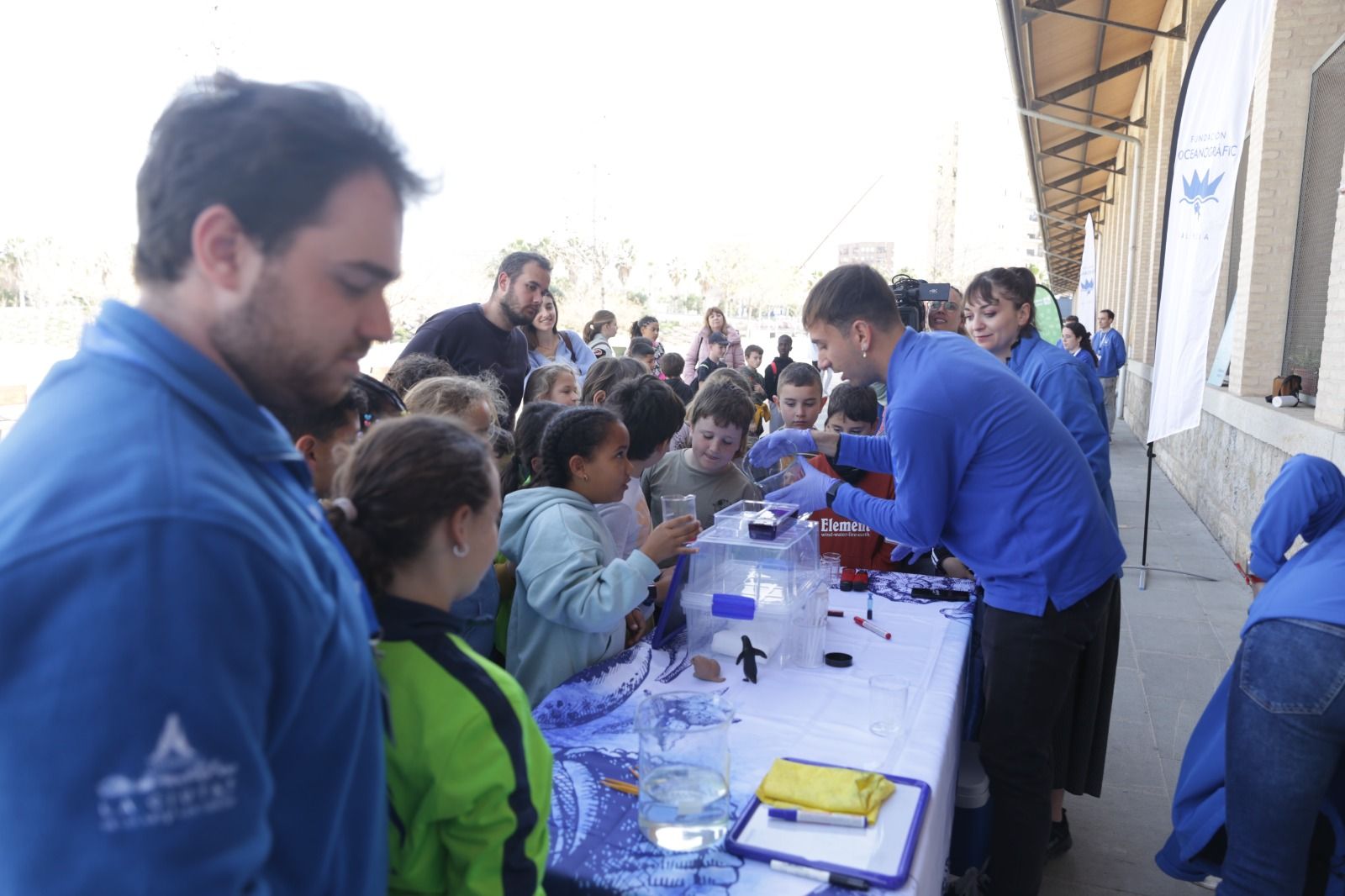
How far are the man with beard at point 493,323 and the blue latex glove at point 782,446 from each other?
1.51 metres

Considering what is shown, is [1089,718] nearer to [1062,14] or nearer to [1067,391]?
[1067,391]

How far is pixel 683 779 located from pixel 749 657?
24.1 inches

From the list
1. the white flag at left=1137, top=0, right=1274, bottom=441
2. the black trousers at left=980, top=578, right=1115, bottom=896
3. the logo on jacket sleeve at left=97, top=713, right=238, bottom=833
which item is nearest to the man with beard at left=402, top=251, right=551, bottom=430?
the black trousers at left=980, top=578, right=1115, bottom=896

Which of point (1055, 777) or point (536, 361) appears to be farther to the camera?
point (536, 361)

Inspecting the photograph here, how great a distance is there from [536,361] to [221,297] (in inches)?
161

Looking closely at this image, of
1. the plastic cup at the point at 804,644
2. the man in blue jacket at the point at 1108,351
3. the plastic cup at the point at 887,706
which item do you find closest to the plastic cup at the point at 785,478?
the plastic cup at the point at 804,644

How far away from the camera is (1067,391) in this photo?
3.81 meters

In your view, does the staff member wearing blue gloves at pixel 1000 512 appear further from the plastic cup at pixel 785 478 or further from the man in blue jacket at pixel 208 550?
the man in blue jacket at pixel 208 550

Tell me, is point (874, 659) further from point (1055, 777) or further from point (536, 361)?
point (536, 361)

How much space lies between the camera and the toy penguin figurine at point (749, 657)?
206cm

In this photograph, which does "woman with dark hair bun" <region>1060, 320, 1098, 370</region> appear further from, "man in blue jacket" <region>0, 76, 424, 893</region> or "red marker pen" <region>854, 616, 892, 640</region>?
"man in blue jacket" <region>0, 76, 424, 893</region>

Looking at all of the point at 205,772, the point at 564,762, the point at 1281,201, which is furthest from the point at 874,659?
the point at 1281,201

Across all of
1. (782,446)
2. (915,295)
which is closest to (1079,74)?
(915,295)

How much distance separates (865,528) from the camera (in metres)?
3.31
